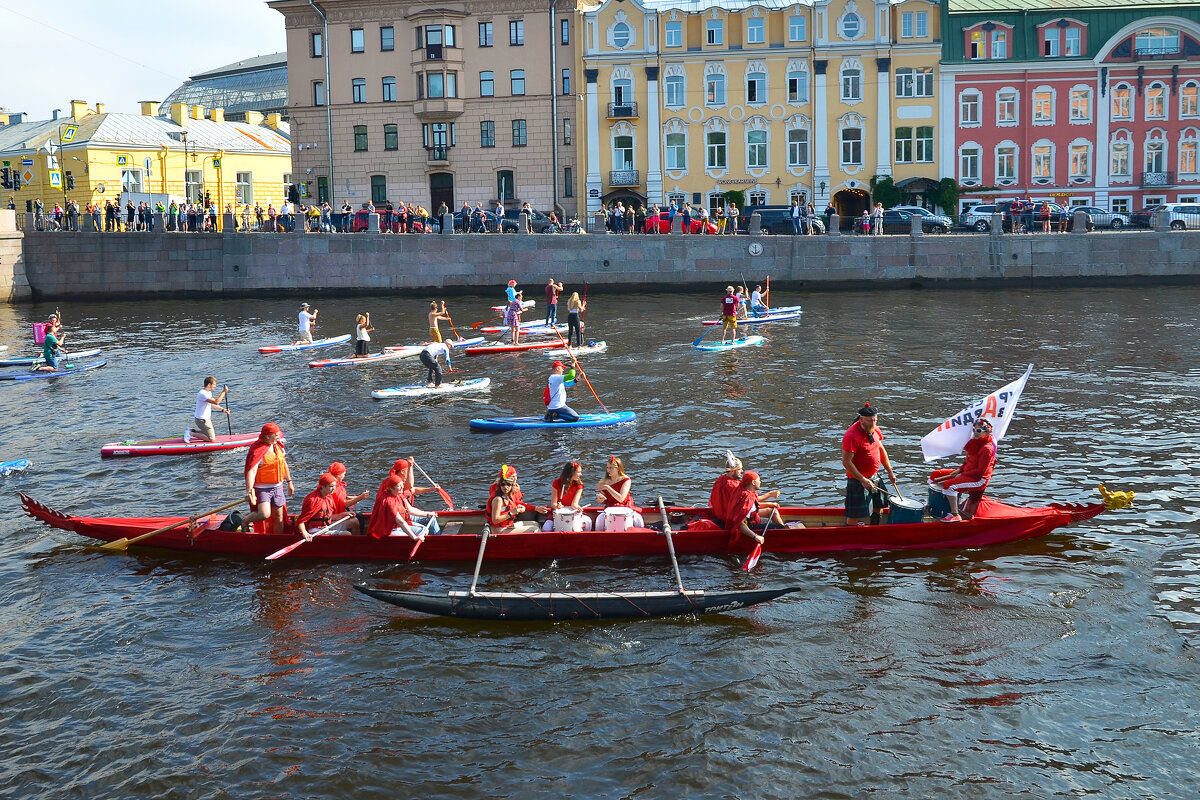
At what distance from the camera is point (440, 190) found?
6088cm

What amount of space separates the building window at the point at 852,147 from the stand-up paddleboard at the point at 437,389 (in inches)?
1356

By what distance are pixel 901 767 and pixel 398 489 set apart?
7303 millimetres

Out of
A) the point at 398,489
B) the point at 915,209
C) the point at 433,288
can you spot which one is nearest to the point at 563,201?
the point at 433,288

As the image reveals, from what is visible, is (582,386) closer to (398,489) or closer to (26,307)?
(398,489)

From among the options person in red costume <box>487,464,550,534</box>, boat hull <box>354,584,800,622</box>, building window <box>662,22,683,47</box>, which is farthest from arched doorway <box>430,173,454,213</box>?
boat hull <box>354,584,800,622</box>

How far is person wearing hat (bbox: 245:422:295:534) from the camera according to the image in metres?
14.6

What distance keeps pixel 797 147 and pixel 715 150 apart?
13.2ft

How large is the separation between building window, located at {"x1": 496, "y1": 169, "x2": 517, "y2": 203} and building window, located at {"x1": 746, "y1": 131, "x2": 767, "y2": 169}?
39.7 feet

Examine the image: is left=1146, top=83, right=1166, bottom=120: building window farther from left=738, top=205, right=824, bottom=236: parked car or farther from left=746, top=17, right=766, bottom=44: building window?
left=738, top=205, right=824, bottom=236: parked car

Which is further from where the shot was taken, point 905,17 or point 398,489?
point 905,17

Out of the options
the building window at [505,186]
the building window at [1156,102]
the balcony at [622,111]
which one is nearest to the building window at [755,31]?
the balcony at [622,111]

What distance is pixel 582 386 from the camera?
27578 millimetres

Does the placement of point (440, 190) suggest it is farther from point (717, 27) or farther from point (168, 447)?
point (168, 447)

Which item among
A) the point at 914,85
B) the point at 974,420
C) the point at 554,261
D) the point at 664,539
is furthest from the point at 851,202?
the point at 664,539
